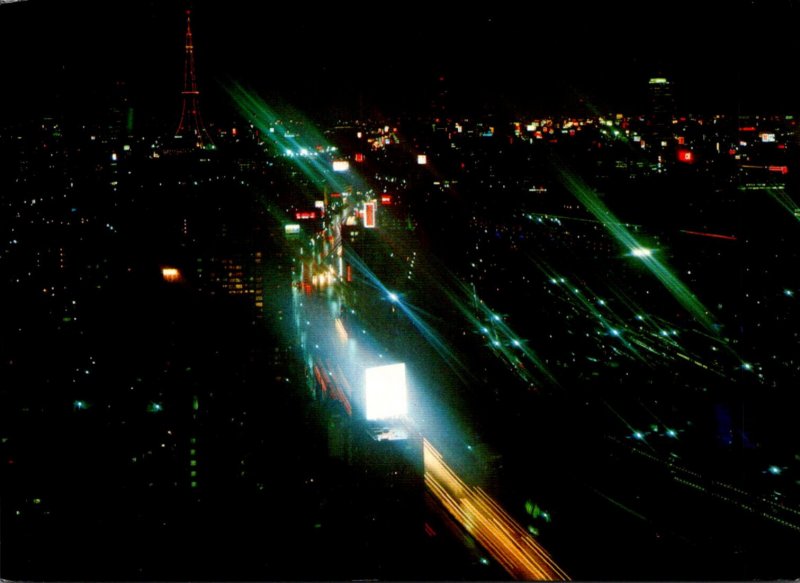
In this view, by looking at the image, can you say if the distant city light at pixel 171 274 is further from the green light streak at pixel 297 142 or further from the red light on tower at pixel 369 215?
the red light on tower at pixel 369 215

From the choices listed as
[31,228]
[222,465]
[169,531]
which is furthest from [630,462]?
[31,228]

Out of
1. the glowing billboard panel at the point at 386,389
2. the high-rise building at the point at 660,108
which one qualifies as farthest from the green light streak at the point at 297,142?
the high-rise building at the point at 660,108

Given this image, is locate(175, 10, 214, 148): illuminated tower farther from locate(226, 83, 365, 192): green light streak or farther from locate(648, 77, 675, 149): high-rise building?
locate(648, 77, 675, 149): high-rise building

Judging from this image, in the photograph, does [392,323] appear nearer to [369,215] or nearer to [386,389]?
[386,389]

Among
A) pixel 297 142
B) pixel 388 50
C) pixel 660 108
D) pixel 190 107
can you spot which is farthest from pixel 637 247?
pixel 190 107

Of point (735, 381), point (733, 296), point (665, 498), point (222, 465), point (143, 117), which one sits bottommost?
point (665, 498)

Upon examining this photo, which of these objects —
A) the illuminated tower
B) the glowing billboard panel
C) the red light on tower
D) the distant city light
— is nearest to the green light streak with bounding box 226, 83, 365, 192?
the illuminated tower

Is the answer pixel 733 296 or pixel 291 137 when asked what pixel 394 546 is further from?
pixel 733 296
